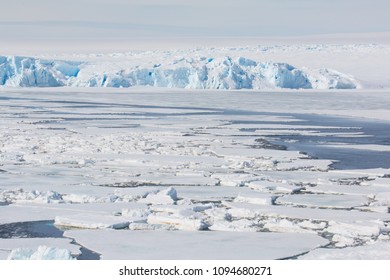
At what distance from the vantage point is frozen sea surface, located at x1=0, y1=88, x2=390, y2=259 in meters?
6.10

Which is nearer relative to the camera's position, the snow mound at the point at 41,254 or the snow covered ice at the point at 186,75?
the snow mound at the point at 41,254

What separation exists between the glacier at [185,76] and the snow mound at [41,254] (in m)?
44.4

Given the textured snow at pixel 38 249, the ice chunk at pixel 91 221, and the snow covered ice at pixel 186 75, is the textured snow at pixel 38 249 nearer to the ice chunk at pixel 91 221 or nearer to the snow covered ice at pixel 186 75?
the ice chunk at pixel 91 221

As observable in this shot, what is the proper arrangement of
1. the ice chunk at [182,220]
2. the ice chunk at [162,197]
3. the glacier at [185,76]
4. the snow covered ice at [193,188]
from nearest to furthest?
the snow covered ice at [193,188]
the ice chunk at [182,220]
the ice chunk at [162,197]
the glacier at [185,76]

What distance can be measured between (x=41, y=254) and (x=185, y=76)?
45.4 metres

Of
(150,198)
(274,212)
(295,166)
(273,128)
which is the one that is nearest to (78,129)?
(273,128)

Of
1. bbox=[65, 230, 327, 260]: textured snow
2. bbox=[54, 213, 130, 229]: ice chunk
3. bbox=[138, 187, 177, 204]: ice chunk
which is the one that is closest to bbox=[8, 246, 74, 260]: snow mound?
bbox=[65, 230, 327, 260]: textured snow

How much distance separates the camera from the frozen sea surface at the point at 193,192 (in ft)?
20.0

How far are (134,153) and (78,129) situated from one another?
17.7 feet

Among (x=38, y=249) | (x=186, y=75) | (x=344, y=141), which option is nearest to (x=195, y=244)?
(x=38, y=249)

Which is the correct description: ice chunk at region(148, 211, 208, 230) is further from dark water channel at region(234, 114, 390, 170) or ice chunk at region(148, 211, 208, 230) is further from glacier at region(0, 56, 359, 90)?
glacier at region(0, 56, 359, 90)

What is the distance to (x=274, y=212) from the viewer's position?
7379 mm

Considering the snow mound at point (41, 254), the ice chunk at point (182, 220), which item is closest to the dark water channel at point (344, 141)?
the ice chunk at point (182, 220)

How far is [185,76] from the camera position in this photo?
165 feet
